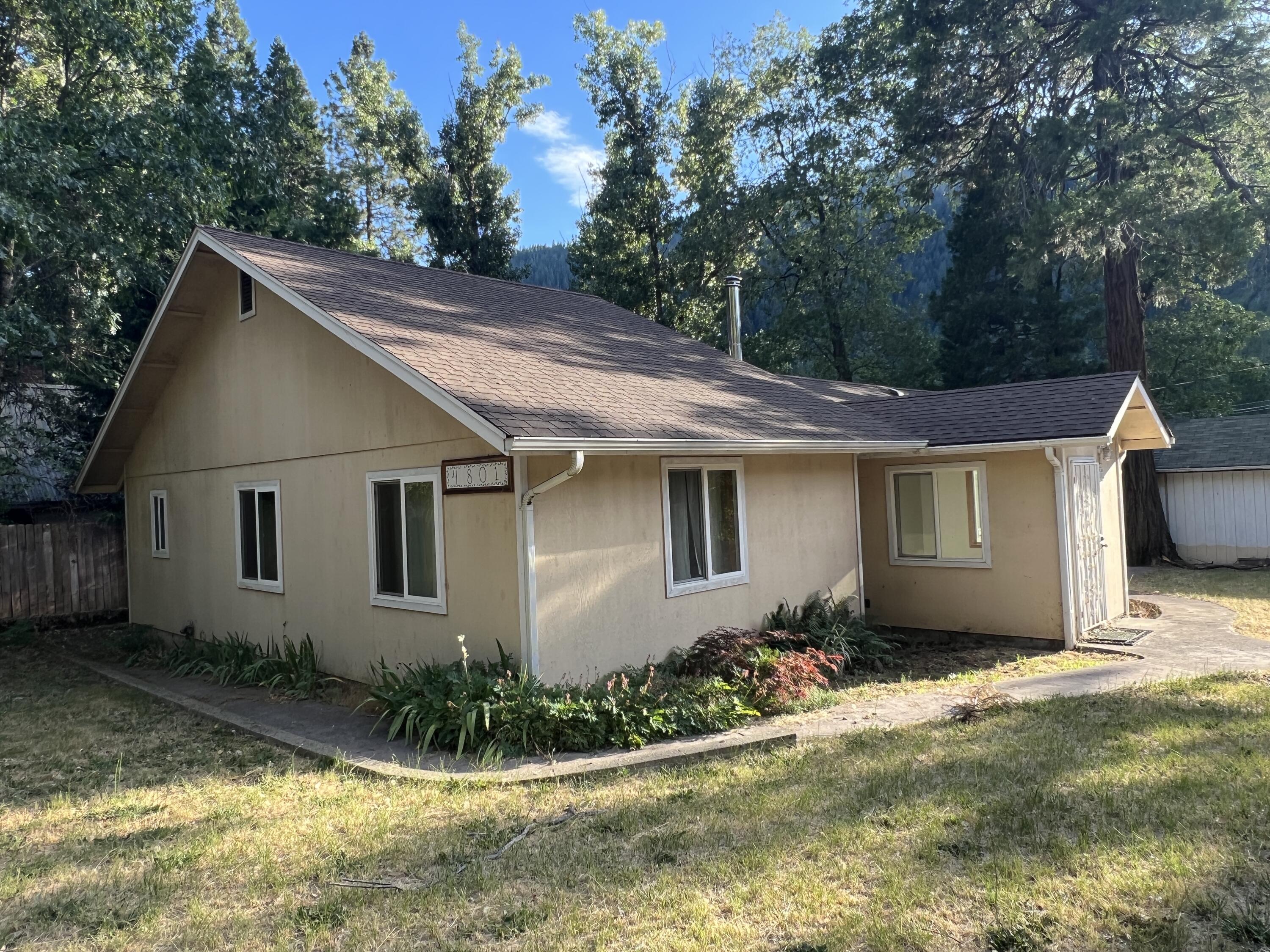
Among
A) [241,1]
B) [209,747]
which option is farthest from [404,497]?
[241,1]

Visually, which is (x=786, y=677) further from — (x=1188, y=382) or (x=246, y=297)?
(x=1188, y=382)

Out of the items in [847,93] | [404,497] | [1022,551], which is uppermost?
[847,93]

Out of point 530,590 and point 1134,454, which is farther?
point 1134,454

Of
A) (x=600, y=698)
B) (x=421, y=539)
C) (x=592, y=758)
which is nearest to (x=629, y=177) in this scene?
(x=421, y=539)

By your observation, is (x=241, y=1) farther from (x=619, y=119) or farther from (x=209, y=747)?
(x=209, y=747)

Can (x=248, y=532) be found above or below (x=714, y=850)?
above

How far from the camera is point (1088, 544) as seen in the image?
1124 cm

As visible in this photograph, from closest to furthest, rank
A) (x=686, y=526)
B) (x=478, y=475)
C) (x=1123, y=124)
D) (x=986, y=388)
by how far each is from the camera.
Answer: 1. (x=478, y=475)
2. (x=686, y=526)
3. (x=986, y=388)
4. (x=1123, y=124)

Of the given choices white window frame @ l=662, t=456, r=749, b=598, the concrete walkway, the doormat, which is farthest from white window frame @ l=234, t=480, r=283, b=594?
the doormat

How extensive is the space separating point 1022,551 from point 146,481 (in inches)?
509

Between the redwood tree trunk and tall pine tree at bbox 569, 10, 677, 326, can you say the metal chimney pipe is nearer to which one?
the redwood tree trunk

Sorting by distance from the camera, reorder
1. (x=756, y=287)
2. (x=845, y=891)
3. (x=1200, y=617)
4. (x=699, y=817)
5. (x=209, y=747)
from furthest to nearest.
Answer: (x=756, y=287) → (x=1200, y=617) → (x=209, y=747) → (x=699, y=817) → (x=845, y=891)

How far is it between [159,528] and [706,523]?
9062 millimetres

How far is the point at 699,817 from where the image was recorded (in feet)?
16.6
